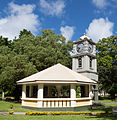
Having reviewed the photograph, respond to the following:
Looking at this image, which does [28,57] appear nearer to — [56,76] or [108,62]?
[56,76]

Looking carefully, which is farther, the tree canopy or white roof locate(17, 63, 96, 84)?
the tree canopy

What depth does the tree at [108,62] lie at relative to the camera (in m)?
34.3

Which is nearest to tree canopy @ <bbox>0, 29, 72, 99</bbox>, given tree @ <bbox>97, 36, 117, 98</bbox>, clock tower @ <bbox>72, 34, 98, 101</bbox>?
clock tower @ <bbox>72, 34, 98, 101</bbox>


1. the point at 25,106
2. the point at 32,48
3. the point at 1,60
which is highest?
the point at 32,48

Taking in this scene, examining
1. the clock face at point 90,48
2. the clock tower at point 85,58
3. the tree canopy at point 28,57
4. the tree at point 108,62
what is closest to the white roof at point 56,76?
the tree canopy at point 28,57

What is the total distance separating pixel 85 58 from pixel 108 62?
429 inches

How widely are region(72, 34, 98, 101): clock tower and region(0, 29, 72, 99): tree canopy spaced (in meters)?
3.68

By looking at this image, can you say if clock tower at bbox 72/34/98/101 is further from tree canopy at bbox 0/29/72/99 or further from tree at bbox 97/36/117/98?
tree at bbox 97/36/117/98

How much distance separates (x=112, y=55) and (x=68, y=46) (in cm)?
928

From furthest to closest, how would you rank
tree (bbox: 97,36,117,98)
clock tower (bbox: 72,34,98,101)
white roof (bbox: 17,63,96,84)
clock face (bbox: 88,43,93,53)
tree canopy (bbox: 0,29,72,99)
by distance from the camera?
1. tree (bbox: 97,36,117,98)
2. clock face (bbox: 88,43,93,53)
3. clock tower (bbox: 72,34,98,101)
4. tree canopy (bbox: 0,29,72,99)
5. white roof (bbox: 17,63,96,84)

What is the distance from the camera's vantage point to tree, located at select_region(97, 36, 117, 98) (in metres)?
34.3

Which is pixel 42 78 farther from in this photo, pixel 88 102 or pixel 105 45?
pixel 105 45

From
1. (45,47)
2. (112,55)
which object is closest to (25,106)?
(45,47)

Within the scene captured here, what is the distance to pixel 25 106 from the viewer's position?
56.6ft
